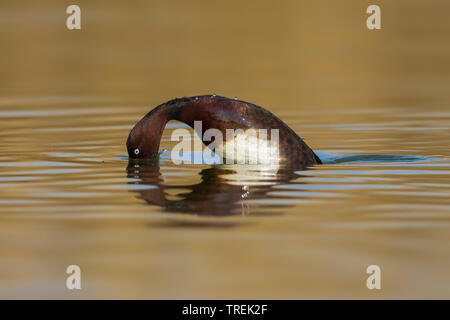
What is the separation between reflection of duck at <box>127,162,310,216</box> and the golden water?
24mm

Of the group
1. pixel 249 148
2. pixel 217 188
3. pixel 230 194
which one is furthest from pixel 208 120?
pixel 230 194

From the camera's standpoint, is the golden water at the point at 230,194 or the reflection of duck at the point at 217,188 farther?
the reflection of duck at the point at 217,188

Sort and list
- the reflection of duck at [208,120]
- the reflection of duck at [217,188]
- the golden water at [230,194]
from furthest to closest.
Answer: the reflection of duck at [208,120], the reflection of duck at [217,188], the golden water at [230,194]

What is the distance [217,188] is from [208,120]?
3.06ft

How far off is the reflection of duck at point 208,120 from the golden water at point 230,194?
0.31m

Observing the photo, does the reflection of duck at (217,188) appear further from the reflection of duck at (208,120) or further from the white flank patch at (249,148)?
the reflection of duck at (208,120)

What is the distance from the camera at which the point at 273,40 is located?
29.9 metres

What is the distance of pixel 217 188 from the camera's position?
885cm

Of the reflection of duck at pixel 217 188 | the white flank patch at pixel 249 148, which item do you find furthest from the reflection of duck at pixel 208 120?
the reflection of duck at pixel 217 188

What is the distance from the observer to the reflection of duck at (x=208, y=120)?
9594mm

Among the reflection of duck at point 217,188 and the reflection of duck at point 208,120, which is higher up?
the reflection of duck at point 208,120

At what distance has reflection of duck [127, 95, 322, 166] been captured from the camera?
378 inches

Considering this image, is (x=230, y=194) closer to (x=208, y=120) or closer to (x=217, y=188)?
(x=217, y=188)
